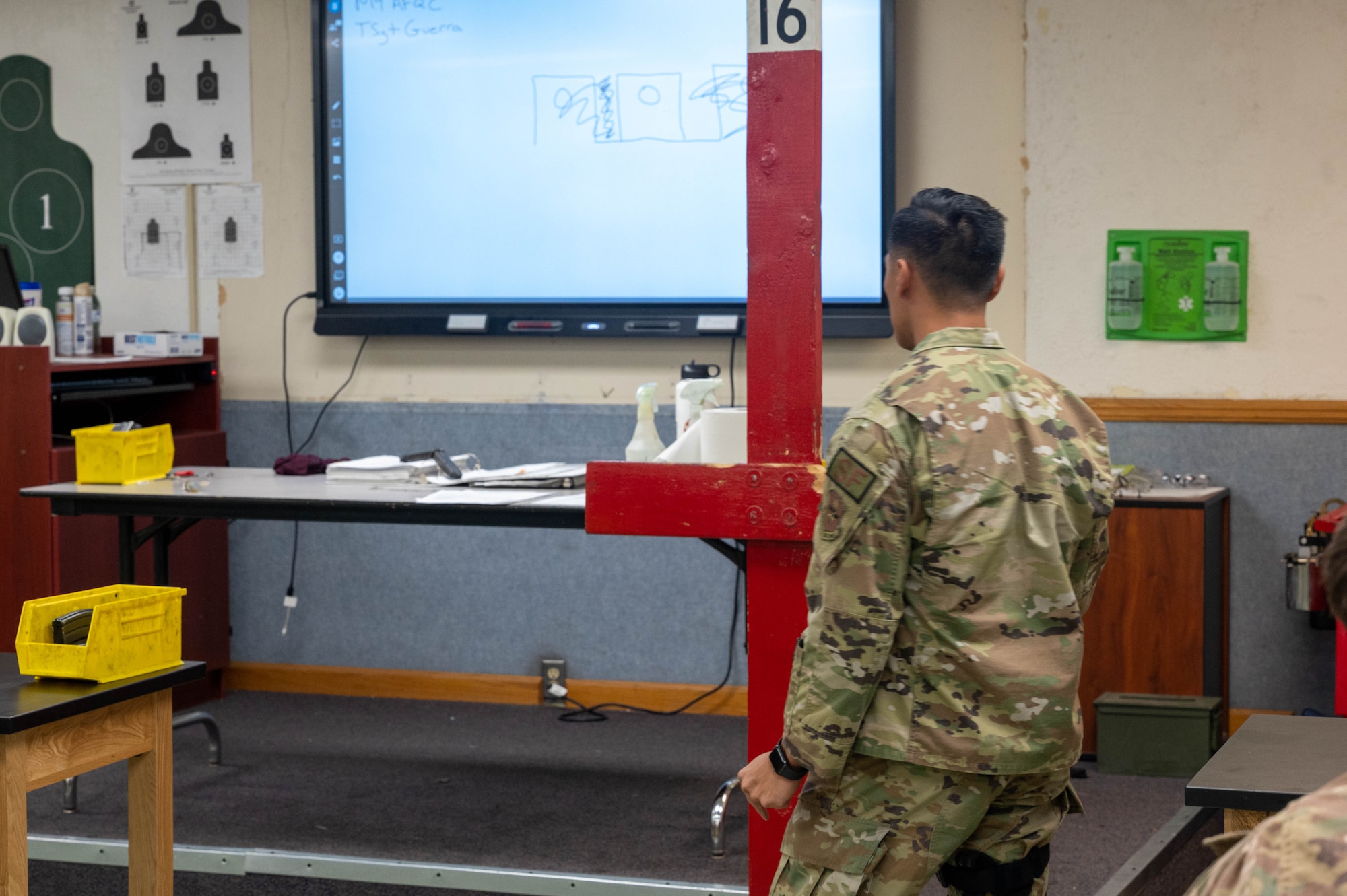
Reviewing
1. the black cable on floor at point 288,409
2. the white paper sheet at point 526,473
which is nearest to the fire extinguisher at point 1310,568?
the white paper sheet at point 526,473

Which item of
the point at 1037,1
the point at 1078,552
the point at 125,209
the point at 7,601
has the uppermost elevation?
the point at 1037,1

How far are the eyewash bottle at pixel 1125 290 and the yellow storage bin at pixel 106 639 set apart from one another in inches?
106

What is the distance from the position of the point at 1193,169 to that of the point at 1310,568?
1158 millimetres

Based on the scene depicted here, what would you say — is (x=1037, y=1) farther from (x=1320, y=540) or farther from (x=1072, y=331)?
(x=1320, y=540)

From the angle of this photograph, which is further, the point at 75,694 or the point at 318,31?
the point at 318,31

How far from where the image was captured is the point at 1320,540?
11.3 feet

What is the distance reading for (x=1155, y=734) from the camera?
348 cm

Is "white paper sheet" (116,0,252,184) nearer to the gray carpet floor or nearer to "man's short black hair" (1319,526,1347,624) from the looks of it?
the gray carpet floor

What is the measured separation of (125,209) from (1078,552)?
388 centimetres

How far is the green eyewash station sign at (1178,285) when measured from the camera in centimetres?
373

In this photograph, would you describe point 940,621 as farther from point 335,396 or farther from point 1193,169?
point 335,396

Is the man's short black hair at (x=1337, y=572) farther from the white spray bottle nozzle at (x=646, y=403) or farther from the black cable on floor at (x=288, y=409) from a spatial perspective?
the black cable on floor at (x=288, y=409)

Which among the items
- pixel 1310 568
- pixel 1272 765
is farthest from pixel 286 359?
pixel 1272 765

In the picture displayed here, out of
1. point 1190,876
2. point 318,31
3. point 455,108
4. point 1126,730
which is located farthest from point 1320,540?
point 318,31
